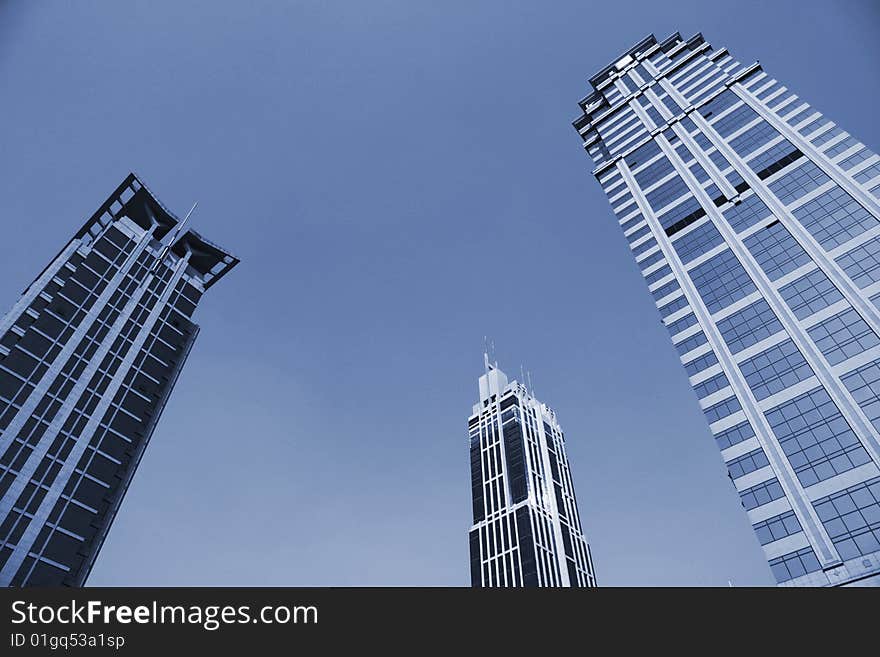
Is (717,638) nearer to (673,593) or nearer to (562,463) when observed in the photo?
(673,593)

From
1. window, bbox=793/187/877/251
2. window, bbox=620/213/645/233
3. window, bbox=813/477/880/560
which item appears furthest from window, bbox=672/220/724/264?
window, bbox=813/477/880/560

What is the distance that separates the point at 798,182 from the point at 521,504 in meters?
110

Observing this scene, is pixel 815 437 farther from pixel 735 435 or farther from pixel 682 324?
pixel 682 324

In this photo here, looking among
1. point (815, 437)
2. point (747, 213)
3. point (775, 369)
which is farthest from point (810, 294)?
point (747, 213)

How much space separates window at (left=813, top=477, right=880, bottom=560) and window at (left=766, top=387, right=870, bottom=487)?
7.37 feet

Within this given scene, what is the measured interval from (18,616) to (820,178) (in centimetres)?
9246

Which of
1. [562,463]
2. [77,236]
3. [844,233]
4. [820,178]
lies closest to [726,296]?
[844,233]

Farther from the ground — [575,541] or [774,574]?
[575,541]

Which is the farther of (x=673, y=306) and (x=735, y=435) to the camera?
(x=673, y=306)

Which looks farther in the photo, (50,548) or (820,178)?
(820,178)

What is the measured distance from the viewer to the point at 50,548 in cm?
6888

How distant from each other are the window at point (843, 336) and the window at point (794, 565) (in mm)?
20759

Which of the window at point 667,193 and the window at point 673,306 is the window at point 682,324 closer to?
the window at point 673,306

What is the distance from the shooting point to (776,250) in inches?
2953
